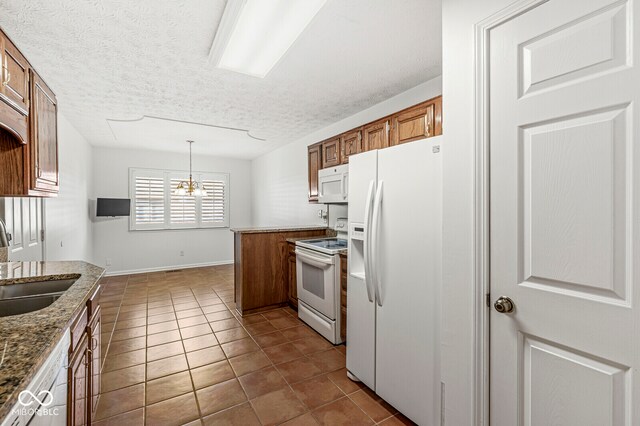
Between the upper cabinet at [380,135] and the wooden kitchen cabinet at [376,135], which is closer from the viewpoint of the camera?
the upper cabinet at [380,135]

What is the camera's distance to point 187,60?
228 cm

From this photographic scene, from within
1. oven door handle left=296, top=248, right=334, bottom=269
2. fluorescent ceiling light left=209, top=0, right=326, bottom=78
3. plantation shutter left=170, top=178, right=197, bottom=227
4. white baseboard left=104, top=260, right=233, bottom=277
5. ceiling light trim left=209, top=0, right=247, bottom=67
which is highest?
fluorescent ceiling light left=209, top=0, right=326, bottom=78

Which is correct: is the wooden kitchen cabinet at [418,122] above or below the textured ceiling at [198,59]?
below

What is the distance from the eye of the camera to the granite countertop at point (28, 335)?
70cm

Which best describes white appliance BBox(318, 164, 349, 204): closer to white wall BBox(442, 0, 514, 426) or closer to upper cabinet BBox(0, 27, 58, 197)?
white wall BBox(442, 0, 514, 426)

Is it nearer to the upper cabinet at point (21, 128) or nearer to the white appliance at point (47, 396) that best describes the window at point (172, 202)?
the upper cabinet at point (21, 128)

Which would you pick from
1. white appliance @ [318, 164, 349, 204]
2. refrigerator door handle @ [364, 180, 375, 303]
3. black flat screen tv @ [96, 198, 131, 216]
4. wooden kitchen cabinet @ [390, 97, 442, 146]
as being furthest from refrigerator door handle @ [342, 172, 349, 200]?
black flat screen tv @ [96, 198, 131, 216]

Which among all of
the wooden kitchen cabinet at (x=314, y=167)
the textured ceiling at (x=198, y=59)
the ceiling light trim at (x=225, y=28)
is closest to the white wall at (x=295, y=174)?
the textured ceiling at (x=198, y=59)

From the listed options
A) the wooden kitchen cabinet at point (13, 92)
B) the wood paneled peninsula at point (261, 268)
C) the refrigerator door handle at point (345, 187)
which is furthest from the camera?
the wood paneled peninsula at point (261, 268)

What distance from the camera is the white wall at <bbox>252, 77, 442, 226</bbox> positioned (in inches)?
119

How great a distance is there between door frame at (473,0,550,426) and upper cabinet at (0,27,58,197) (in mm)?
2324

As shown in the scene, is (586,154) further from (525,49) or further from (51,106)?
(51,106)

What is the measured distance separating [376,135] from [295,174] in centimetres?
237

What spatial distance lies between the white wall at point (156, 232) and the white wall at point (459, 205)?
5921 millimetres
